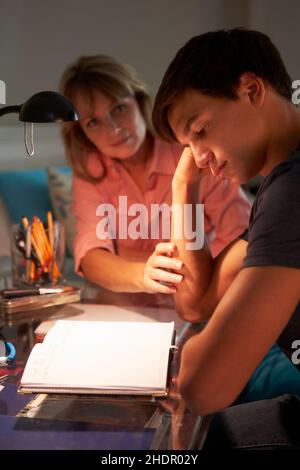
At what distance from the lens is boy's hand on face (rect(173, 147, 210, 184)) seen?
123cm

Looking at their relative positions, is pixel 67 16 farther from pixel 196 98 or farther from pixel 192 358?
pixel 192 358

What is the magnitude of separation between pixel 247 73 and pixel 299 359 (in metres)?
0.43

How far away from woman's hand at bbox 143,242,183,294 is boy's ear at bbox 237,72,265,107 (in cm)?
36

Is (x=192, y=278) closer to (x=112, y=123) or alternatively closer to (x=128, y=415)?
(x=128, y=415)

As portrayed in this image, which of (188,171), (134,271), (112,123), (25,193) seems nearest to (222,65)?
(188,171)

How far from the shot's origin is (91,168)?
5.65ft

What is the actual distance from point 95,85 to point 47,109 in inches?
21.2

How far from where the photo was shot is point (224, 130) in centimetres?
96

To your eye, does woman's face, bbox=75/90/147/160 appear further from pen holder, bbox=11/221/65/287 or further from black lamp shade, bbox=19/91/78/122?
black lamp shade, bbox=19/91/78/122

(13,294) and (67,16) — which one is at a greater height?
(67,16)

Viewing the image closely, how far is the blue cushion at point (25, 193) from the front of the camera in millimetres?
2117

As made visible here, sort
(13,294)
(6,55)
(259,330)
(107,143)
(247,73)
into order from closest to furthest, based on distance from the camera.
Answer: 1. (259,330)
2. (247,73)
3. (13,294)
4. (107,143)
5. (6,55)

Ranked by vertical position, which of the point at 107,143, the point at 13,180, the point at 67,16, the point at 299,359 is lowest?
the point at 13,180
